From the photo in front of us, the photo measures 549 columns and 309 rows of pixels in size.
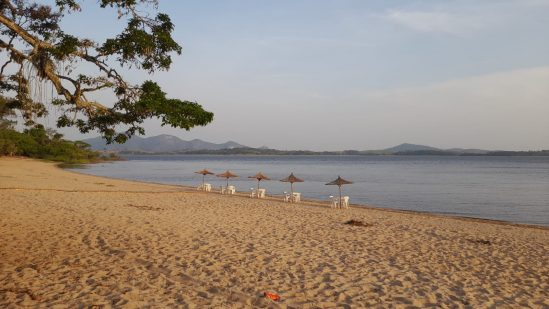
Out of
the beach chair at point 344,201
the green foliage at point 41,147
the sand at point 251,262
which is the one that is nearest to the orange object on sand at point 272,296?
the sand at point 251,262

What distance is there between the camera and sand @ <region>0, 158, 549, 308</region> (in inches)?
247

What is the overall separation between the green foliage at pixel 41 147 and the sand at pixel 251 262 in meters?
45.8

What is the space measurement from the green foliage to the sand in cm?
4579

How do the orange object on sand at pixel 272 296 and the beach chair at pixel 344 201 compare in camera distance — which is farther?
the beach chair at pixel 344 201

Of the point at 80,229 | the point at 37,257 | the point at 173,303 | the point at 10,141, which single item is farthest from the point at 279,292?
Result: the point at 10,141

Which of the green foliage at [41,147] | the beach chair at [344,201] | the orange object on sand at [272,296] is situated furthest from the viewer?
the green foliage at [41,147]

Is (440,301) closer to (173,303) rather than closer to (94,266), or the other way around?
(173,303)

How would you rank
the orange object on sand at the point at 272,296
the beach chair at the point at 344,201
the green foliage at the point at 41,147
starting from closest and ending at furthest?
the orange object on sand at the point at 272,296, the beach chair at the point at 344,201, the green foliage at the point at 41,147

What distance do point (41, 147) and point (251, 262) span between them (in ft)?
240

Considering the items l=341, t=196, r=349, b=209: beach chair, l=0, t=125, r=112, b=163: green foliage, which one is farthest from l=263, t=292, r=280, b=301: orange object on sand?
l=0, t=125, r=112, b=163: green foliage

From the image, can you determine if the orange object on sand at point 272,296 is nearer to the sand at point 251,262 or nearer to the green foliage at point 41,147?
the sand at point 251,262

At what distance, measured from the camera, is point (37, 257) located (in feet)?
26.0

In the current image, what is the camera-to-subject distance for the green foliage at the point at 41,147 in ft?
193

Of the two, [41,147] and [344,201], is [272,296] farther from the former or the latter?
[41,147]
